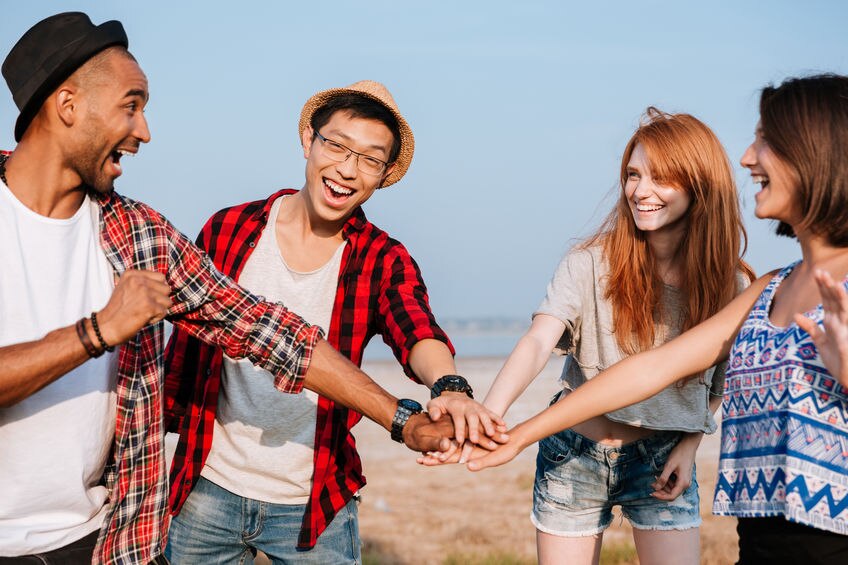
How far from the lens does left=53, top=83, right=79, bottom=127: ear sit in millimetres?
3369

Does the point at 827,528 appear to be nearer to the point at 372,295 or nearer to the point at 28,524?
the point at 372,295

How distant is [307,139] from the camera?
4832mm

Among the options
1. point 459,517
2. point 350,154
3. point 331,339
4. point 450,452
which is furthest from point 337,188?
point 459,517

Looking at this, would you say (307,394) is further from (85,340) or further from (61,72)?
(61,72)

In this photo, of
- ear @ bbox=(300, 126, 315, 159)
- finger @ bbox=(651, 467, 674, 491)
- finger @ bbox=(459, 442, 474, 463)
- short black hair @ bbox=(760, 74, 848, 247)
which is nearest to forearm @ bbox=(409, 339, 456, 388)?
finger @ bbox=(459, 442, 474, 463)

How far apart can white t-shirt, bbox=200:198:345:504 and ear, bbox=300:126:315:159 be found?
653mm

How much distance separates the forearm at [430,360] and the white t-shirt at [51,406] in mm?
1345

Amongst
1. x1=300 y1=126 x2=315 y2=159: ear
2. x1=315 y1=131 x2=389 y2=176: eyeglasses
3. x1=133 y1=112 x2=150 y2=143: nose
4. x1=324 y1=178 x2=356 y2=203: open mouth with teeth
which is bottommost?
x1=133 y1=112 x2=150 y2=143: nose

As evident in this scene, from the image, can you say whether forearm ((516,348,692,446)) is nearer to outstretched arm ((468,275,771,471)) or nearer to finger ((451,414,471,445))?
outstretched arm ((468,275,771,471))

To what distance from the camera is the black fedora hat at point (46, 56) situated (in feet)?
11.0

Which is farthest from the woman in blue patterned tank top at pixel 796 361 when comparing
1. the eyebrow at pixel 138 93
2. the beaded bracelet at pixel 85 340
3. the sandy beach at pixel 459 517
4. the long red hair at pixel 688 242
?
the sandy beach at pixel 459 517

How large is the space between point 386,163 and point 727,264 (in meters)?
1.70

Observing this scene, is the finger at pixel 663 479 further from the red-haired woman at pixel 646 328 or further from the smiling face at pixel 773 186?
the smiling face at pixel 773 186

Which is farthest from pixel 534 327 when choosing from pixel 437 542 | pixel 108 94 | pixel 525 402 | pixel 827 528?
pixel 525 402
